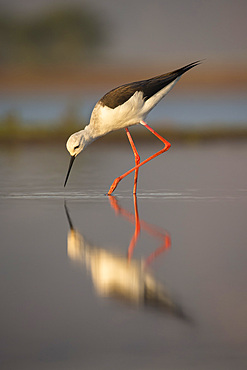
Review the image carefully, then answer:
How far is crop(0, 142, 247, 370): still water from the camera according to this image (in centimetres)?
259

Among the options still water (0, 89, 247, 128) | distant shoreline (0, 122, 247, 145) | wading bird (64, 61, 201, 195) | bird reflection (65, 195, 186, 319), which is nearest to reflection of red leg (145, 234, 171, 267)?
bird reflection (65, 195, 186, 319)

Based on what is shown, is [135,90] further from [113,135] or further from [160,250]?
[113,135]

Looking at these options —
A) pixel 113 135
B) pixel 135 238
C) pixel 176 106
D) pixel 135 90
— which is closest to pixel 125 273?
pixel 135 238

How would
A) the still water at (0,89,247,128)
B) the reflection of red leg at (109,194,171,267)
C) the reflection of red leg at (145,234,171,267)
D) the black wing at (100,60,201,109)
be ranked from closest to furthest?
1. the reflection of red leg at (145,234,171,267)
2. the reflection of red leg at (109,194,171,267)
3. the black wing at (100,60,201,109)
4. the still water at (0,89,247,128)

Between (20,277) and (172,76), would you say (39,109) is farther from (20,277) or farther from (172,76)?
(20,277)

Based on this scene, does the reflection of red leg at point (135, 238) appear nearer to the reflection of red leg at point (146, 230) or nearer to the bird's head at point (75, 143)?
the reflection of red leg at point (146, 230)

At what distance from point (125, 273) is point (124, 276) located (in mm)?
59

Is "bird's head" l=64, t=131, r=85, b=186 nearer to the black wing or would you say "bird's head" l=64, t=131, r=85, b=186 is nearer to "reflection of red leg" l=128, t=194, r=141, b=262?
the black wing

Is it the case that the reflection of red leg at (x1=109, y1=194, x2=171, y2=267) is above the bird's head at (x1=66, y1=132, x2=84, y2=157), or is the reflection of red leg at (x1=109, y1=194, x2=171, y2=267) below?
below

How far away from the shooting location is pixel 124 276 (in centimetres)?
Result: 354

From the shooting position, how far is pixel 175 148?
36.1ft

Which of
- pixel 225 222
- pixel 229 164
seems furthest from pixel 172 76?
pixel 225 222

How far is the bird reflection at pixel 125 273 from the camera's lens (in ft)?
10.3

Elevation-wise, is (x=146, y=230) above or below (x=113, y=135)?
above
